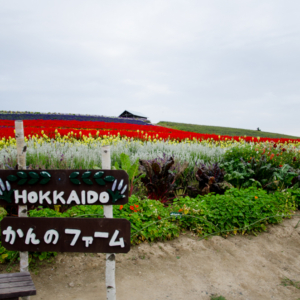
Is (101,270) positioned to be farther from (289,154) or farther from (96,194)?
(289,154)

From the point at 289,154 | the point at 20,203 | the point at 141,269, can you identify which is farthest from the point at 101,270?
the point at 289,154

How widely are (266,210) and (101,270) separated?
2.72m

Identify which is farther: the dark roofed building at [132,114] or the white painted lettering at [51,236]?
the dark roofed building at [132,114]

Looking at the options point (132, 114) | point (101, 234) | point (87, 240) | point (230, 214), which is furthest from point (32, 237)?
point (132, 114)

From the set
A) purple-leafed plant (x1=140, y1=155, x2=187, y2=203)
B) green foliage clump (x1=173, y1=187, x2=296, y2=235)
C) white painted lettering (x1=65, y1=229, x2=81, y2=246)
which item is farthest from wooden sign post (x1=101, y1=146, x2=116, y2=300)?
purple-leafed plant (x1=140, y1=155, x2=187, y2=203)

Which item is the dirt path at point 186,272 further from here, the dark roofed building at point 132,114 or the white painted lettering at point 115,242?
the dark roofed building at point 132,114

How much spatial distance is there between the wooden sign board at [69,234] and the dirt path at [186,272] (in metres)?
0.79

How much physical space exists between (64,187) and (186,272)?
5.91 feet

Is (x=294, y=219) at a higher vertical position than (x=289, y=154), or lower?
lower

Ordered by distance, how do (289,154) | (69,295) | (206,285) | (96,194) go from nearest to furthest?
(96,194) < (69,295) < (206,285) < (289,154)

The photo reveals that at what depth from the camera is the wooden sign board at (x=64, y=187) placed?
1.99 metres

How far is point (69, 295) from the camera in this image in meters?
2.50

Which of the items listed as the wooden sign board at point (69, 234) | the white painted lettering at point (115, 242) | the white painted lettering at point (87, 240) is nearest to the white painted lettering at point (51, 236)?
the wooden sign board at point (69, 234)

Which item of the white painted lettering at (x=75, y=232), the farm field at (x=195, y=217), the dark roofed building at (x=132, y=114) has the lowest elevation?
the farm field at (x=195, y=217)
